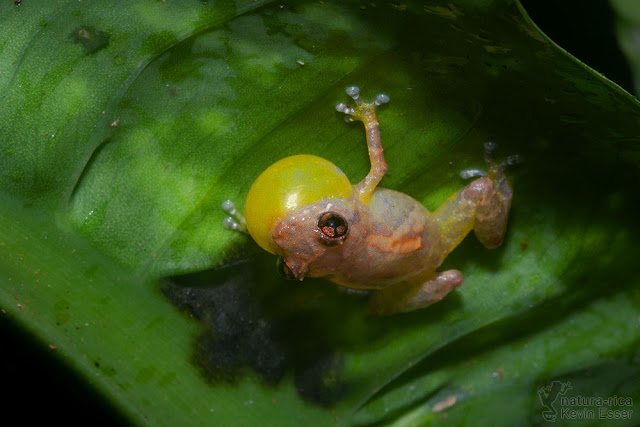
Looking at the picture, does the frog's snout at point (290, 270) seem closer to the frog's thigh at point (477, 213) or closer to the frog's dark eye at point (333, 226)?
the frog's dark eye at point (333, 226)

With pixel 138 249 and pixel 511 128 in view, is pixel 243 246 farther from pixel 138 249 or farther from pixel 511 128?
pixel 511 128

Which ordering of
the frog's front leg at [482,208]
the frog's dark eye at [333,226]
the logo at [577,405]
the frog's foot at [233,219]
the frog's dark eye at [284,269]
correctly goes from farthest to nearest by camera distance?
the logo at [577,405] < the frog's front leg at [482,208] < the frog's foot at [233,219] < the frog's dark eye at [284,269] < the frog's dark eye at [333,226]

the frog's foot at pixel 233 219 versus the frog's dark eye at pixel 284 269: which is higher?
the frog's foot at pixel 233 219

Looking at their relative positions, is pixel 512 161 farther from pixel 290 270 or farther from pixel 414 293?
pixel 290 270

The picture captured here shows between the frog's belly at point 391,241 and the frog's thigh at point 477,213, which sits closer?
the frog's belly at point 391,241

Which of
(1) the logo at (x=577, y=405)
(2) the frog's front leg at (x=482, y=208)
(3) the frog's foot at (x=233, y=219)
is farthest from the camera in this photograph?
(1) the logo at (x=577, y=405)

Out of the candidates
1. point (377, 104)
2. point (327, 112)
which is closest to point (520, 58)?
point (377, 104)

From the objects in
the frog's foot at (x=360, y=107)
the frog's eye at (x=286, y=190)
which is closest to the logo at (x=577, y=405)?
the frog's eye at (x=286, y=190)

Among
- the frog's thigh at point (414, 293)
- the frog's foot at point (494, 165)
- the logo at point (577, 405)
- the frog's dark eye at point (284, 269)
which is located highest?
the frog's foot at point (494, 165)
